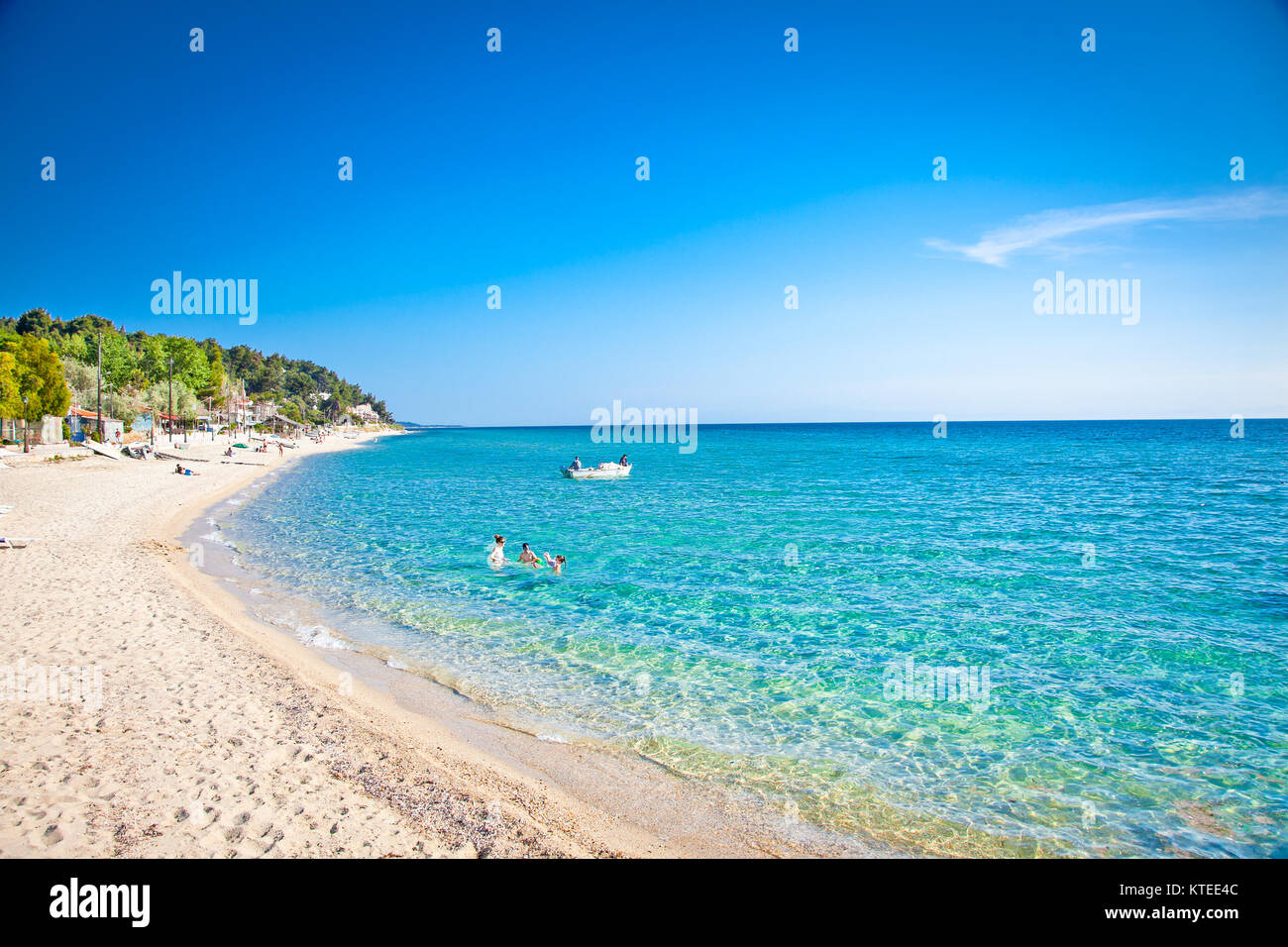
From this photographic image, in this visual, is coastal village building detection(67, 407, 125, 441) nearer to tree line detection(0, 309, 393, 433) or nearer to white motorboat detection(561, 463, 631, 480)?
tree line detection(0, 309, 393, 433)

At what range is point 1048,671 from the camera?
528 inches

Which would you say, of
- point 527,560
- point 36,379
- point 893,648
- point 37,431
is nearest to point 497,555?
point 527,560

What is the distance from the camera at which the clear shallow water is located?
8.75 m

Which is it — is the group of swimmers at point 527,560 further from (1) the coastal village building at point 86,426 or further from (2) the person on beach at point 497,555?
(1) the coastal village building at point 86,426

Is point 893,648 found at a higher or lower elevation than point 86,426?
lower

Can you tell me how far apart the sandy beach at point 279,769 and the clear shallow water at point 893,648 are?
3.74ft

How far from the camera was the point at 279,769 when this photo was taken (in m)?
8.22

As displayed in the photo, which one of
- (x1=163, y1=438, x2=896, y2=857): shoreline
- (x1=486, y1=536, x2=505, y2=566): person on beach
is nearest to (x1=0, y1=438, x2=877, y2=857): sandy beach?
(x1=163, y1=438, x2=896, y2=857): shoreline

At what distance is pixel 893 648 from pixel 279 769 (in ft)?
41.7

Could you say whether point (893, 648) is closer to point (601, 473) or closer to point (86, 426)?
point (601, 473)
